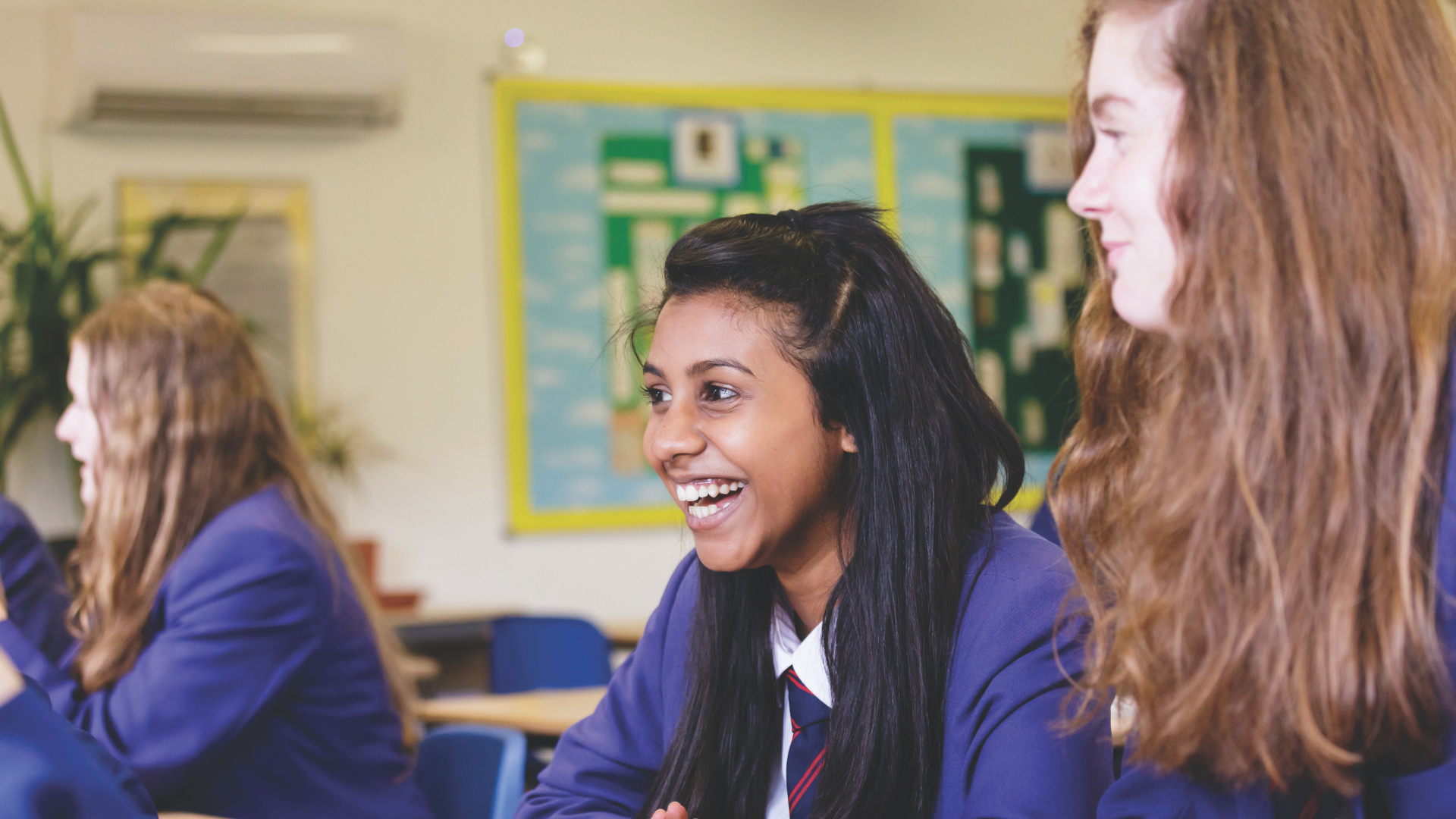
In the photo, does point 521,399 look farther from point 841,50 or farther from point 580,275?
point 841,50

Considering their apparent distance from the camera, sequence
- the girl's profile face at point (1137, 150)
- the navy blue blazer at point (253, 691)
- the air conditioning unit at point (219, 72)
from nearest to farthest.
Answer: the girl's profile face at point (1137, 150), the navy blue blazer at point (253, 691), the air conditioning unit at point (219, 72)

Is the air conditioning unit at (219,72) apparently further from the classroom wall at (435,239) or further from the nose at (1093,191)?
the nose at (1093,191)

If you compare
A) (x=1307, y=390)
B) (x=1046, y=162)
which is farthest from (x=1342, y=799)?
(x=1046, y=162)

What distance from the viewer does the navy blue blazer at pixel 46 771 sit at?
782mm

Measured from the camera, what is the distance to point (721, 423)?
1419 millimetres

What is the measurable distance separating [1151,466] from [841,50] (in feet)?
15.5

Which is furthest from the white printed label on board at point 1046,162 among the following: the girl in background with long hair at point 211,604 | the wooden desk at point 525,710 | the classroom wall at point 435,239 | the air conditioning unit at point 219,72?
the girl in background with long hair at point 211,604

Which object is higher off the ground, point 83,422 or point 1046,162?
point 1046,162

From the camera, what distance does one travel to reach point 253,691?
196 centimetres

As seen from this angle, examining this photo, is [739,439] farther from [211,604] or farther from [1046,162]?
[1046,162]

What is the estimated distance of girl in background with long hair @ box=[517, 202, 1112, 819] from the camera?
1.32m

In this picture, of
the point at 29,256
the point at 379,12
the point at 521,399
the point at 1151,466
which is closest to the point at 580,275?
the point at 521,399

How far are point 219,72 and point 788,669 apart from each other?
374 centimetres

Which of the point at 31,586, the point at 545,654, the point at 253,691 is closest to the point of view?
the point at 253,691
